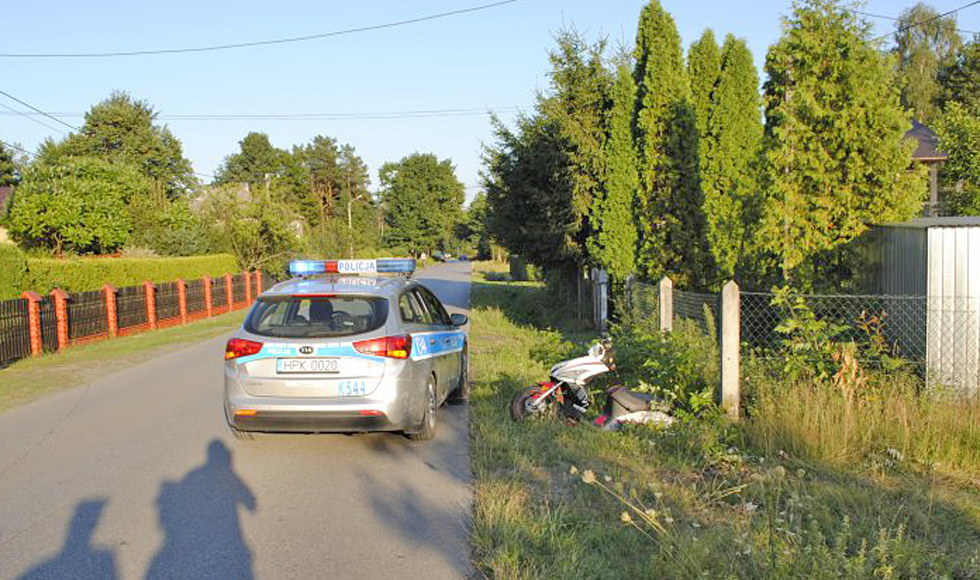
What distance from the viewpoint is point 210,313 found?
1128 inches

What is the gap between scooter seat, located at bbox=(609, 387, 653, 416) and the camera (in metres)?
7.32

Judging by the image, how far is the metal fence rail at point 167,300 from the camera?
78.2ft

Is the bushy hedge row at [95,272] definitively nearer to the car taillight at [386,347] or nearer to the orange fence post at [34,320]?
the orange fence post at [34,320]

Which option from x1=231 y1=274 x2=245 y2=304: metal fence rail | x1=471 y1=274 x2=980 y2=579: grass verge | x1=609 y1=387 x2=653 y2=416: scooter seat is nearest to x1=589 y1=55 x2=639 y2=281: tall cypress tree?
x1=609 y1=387 x2=653 y2=416: scooter seat

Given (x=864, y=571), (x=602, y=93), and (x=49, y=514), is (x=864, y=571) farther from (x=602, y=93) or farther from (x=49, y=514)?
(x=602, y=93)

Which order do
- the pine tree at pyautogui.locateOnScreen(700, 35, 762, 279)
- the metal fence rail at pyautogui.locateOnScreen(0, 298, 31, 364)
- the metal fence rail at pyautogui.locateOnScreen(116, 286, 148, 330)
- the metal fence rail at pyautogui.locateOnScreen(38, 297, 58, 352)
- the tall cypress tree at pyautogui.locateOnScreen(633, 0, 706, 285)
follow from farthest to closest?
1. the metal fence rail at pyautogui.locateOnScreen(116, 286, 148, 330)
2. the metal fence rail at pyautogui.locateOnScreen(38, 297, 58, 352)
3. the metal fence rail at pyautogui.locateOnScreen(0, 298, 31, 364)
4. the tall cypress tree at pyautogui.locateOnScreen(633, 0, 706, 285)
5. the pine tree at pyautogui.locateOnScreen(700, 35, 762, 279)

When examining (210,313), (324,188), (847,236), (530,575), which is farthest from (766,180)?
(324,188)

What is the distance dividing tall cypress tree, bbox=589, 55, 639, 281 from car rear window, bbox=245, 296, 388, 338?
29.4 ft

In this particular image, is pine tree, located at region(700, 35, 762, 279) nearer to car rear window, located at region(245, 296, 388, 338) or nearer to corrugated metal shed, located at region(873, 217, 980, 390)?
corrugated metal shed, located at region(873, 217, 980, 390)

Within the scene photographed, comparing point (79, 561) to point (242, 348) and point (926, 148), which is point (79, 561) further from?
point (926, 148)

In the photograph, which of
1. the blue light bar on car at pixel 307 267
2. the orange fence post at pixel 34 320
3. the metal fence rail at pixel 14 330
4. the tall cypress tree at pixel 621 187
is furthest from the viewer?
the orange fence post at pixel 34 320

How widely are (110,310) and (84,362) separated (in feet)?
18.2

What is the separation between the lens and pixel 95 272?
22984mm

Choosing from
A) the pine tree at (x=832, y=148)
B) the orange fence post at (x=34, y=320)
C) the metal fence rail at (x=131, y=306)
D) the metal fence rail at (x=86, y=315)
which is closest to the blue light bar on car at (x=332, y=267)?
the pine tree at (x=832, y=148)
